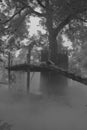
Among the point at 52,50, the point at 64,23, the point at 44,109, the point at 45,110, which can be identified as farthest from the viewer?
the point at 52,50

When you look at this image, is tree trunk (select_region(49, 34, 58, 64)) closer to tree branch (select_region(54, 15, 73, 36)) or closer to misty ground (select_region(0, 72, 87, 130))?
tree branch (select_region(54, 15, 73, 36))

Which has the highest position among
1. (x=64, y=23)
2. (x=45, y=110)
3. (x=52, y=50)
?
(x=64, y=23)

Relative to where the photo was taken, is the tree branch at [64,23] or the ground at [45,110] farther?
the tree branch at [64,23]

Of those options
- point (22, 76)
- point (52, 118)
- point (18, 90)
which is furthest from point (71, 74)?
point (22, 76)

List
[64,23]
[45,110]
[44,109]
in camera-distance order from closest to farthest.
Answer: [45,110] < [44,109] < [64,23]

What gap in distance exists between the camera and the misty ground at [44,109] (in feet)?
33.7

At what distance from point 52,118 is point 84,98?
4.56 m

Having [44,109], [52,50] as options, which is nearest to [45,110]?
[44,109]

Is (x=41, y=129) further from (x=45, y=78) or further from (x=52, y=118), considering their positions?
(x=45, y=78)

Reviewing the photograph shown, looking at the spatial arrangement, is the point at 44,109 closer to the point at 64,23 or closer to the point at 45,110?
the point at 45,110

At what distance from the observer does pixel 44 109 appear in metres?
12.7

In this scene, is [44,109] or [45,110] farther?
[44,109]

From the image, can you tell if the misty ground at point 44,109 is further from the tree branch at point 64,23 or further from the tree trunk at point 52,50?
the tree branch at point 64,23

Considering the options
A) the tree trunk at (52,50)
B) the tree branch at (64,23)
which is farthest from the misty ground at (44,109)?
the tree branch at (64,23)
